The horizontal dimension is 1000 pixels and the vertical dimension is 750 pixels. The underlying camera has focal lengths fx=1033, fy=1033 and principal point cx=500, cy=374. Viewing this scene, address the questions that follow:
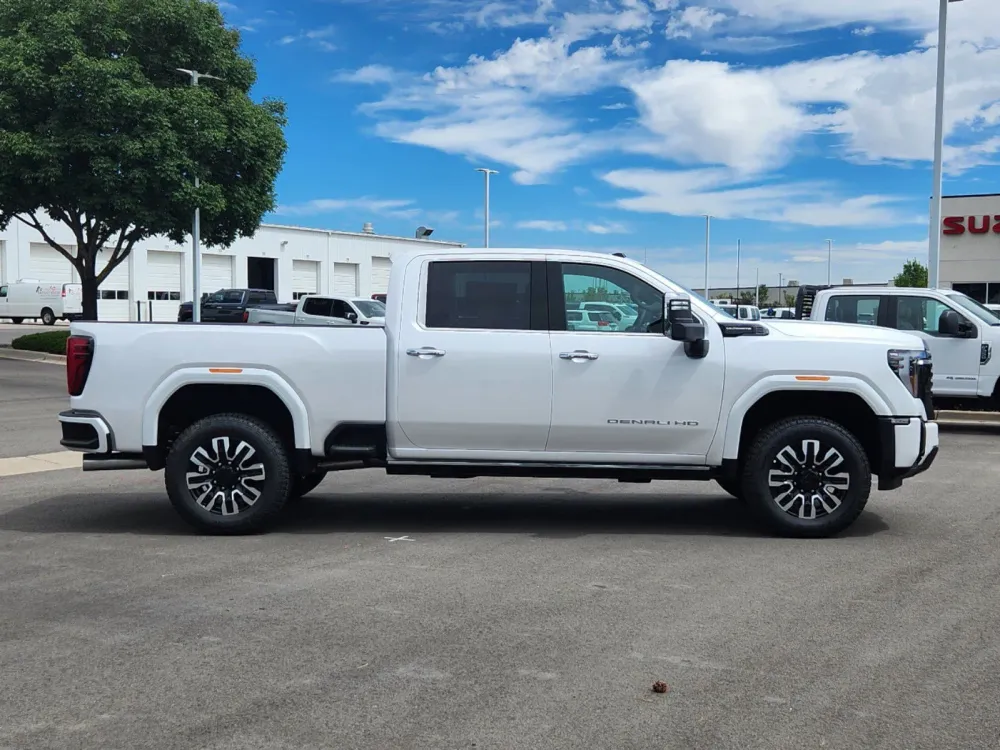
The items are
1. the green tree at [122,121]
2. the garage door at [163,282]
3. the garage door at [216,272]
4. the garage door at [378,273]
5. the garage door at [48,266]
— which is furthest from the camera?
the garage door at [378,273]

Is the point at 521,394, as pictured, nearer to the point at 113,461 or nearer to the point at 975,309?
the point at 113,461

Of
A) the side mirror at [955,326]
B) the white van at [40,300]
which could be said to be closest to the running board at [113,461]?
the side mirror at [955,326]

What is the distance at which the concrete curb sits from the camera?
26875mm

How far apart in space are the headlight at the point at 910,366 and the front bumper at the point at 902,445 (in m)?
0.24

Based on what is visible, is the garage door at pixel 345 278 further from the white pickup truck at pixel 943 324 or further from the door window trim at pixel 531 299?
the door window trim at pixel 531 299

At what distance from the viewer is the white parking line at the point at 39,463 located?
34.9ft

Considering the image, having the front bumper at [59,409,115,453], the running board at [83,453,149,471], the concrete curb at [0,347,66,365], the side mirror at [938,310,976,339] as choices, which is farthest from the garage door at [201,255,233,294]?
the front bumper at [59,409,115,453]

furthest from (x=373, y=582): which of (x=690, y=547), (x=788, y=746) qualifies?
(x=788, y=746)

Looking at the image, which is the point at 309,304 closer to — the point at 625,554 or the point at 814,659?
the point at 625,554

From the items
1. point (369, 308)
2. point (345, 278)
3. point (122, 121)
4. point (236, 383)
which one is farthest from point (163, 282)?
point (236, 383)

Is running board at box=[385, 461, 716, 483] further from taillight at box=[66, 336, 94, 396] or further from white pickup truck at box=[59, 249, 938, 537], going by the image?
taillight at box=[66, 336, 94, 396]

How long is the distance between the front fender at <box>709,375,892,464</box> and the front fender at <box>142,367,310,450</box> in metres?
2.94

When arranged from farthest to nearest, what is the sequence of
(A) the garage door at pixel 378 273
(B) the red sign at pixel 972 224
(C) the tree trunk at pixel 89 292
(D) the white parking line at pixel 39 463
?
(A) the garage door at pixel 378 273, (B) the red sign at pixel 972 224, (C) the tree trunk at pixel 89 292, (D) the white parking line at pixel 39 463

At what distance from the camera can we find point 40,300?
51.3m
